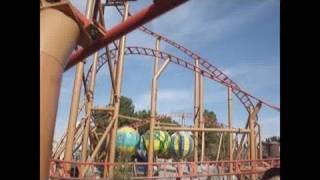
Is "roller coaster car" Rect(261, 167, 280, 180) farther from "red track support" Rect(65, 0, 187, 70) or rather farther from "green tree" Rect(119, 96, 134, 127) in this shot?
"green tree" Rect(119, 96, 134, 127)

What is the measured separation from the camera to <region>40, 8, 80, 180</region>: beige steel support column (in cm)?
→ 238

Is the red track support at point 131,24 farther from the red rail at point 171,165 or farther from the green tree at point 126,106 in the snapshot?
the green tree at point 126,106

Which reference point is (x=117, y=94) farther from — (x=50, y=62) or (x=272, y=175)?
(x=50, y=62)

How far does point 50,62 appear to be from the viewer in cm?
263

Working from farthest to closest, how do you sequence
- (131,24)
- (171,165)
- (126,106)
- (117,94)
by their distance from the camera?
(126,106), (171,165), (117,94), (131,24)

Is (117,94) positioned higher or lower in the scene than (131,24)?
lower

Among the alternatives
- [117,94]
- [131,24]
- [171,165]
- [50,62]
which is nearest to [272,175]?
[171,165]

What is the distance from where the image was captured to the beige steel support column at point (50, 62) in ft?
7.80

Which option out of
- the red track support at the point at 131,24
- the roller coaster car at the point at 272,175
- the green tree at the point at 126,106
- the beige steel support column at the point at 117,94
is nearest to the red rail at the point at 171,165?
the beige steel support column at the point at 117,94
